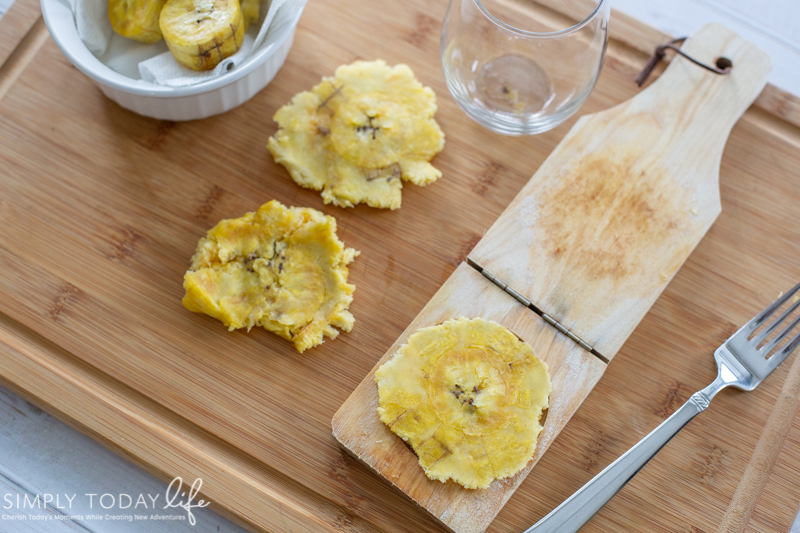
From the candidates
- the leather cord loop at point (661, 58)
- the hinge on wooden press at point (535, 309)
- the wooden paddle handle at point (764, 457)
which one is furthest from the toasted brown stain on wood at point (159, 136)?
A: the wooden paddle handle at point (764, 457)

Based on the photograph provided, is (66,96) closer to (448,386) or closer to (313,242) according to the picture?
(313,242)

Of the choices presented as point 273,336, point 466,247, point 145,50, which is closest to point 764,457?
point 466,247

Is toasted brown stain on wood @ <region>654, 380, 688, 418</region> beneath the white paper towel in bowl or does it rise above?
beneath

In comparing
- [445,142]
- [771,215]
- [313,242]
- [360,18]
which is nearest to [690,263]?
[771,215]

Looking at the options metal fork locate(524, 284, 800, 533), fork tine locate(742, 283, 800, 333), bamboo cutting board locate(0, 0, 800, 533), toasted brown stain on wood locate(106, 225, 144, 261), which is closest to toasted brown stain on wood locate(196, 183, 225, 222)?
bamboo cutting board locate(0, 0, 800, 533)

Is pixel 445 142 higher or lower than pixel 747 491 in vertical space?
higher

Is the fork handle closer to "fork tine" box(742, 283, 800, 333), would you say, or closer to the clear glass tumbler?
"fork tine" box(742, 283, 800, 333)

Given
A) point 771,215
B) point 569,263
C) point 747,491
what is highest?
point 771,215
